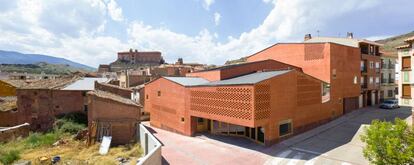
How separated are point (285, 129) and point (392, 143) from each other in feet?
34.5

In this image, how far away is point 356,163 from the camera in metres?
17.6

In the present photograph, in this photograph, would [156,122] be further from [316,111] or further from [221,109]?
[316,111]

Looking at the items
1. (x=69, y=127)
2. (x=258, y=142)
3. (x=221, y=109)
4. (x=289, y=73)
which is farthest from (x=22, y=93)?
(x=289, y=73)

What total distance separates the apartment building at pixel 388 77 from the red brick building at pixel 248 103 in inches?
671

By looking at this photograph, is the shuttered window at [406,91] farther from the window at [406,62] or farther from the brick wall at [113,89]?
the brick wall at [113,89]

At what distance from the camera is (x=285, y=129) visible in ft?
74.9

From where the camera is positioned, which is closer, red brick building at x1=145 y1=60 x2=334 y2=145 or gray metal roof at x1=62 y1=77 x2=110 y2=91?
red brick building at x1=145 y1=60 x2=334 y2=145

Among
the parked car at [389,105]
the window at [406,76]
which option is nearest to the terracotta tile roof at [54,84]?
the window at [406,76]

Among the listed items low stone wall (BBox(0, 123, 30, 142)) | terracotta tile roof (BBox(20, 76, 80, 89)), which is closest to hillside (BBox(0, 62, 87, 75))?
terracotta tile roof (BBox(20, 76, 80, 89))

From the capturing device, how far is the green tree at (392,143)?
12344 mm

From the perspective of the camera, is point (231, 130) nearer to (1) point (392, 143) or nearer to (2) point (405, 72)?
(1) point (392, 143)

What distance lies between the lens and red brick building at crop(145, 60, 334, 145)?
2067 centimetres

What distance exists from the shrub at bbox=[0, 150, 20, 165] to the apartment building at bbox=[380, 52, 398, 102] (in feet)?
156

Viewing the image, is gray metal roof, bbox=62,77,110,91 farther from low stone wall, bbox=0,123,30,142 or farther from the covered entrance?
the covered entrance
